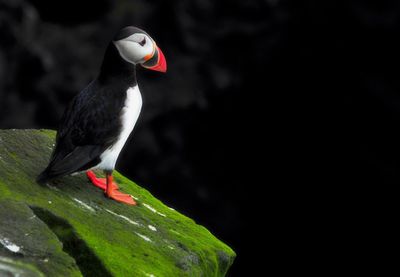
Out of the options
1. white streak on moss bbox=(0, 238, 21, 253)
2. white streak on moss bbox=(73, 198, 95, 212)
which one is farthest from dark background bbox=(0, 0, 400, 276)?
white streak on moss bbox=(0, 238, 21, 253)

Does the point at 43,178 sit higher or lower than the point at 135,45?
lower

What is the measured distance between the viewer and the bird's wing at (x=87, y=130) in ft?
17.7

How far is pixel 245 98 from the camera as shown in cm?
1412

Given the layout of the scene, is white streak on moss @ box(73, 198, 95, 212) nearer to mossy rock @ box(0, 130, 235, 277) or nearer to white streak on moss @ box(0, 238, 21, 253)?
mossy rock @ box(0, 130, 235, 277)

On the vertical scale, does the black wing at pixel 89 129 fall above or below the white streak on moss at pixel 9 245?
above

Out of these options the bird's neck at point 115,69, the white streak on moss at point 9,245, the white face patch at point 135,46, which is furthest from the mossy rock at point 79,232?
the white face patch at point 135,46

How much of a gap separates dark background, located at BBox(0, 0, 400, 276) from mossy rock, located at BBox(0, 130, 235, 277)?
6.95 metres

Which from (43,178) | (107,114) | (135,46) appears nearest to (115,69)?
(135,46)

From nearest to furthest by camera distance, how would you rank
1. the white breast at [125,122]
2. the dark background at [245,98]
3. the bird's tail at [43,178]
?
1. the bird's tail at [43,178]
2. the white breast at [125,122]
3. the dark background at [245,98]

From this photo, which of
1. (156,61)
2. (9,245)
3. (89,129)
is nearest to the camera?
(9,245)

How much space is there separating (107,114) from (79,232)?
34.7 inches

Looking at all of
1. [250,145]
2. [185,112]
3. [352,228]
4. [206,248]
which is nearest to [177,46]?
[185,112]

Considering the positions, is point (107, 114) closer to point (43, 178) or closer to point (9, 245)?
point (43, 178)

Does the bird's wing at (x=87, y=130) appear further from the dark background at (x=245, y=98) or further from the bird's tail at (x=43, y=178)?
the dark background at (x=245, y=98)
